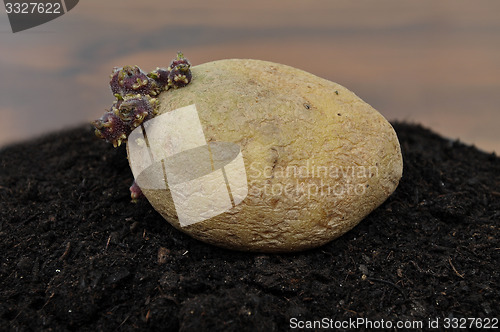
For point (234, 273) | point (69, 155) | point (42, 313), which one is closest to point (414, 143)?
point (234, 273)

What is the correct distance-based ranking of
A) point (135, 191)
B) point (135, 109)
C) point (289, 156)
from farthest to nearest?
point (135, 191) → point (135, 109) → point (289, 156)

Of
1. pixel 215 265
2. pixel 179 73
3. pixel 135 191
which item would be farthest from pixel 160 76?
pixel 215 265

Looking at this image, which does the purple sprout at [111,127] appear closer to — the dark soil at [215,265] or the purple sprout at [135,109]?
the purple sprout at [135,109]

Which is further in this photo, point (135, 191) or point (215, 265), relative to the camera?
point (135, 191)

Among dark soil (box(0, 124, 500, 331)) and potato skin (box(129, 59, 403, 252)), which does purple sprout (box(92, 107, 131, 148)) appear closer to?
potato skin (box(129, 59, 403, 252))

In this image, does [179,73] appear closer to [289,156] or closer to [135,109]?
[135,109]

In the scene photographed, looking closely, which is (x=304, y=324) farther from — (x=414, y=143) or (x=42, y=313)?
(x=414, y=143)
